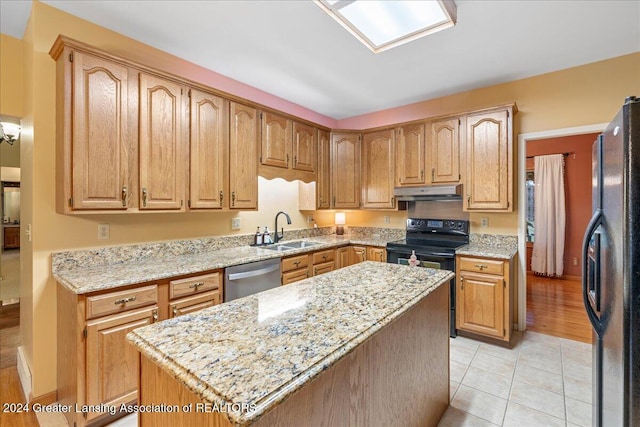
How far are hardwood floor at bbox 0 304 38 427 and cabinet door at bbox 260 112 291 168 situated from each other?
2629mm

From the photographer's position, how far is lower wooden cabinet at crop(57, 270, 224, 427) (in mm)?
1740

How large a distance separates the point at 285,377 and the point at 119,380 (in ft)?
5.90

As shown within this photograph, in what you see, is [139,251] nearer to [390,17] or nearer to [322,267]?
[322,267]

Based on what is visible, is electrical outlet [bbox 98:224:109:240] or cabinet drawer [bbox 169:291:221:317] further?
electrical outlet [bbox 98:224:109:240]

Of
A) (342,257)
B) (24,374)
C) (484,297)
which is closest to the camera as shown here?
(24,374)

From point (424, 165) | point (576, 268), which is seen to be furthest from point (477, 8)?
point (576, 268)

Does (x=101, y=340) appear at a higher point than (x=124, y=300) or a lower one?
lower

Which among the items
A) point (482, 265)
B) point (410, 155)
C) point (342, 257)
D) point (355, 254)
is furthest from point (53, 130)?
point (482, 265)

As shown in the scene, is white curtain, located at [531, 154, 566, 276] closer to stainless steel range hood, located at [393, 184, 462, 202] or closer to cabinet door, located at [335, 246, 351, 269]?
stainless steel range hood, located at [393, 184, 462, 202]

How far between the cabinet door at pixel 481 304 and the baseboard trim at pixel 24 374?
3669 mm

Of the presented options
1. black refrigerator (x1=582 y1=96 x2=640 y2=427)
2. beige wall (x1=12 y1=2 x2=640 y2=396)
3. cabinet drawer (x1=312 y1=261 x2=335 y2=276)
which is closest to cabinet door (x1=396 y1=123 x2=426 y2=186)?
beige wall (x1=12 y1=2 x2=640 y2=396)

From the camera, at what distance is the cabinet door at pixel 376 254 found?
3572 mm

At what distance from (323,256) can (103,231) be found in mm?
2134

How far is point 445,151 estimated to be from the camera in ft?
11.1
